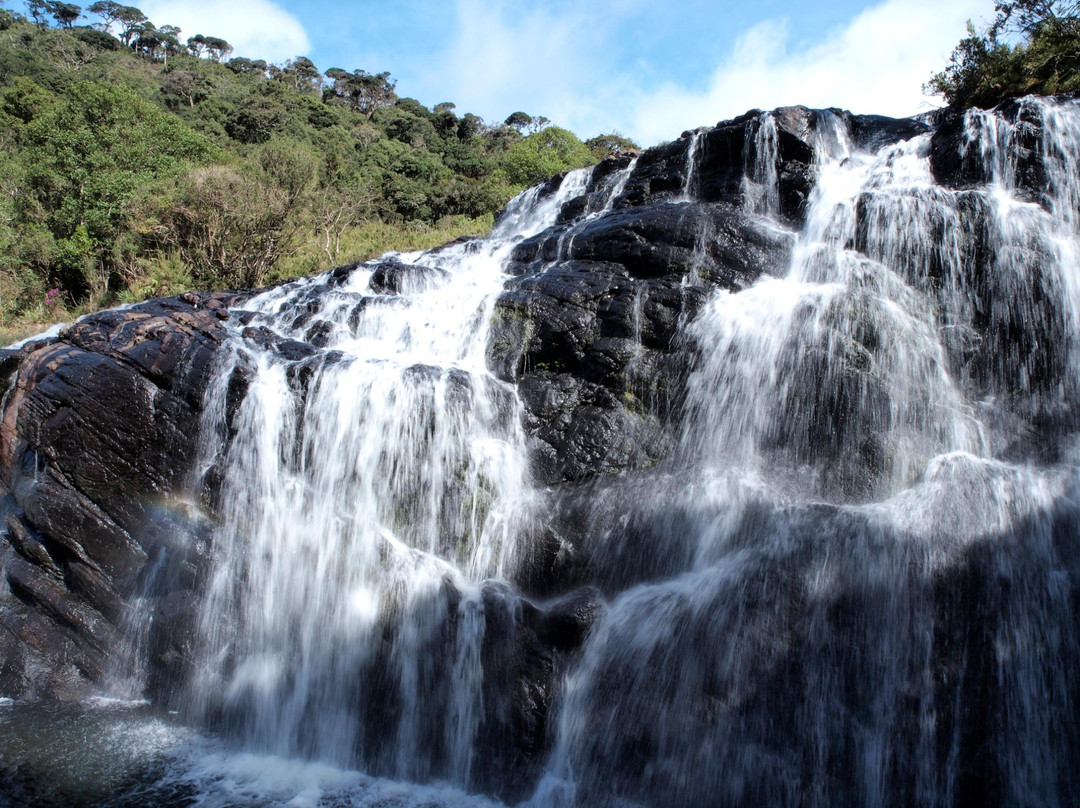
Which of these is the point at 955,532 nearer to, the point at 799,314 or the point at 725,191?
the point at 799,314

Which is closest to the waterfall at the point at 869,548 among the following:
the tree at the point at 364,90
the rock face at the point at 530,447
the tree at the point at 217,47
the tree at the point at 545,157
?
the rock face at the point at 530,447

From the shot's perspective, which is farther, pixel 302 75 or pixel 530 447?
pixel 302 75

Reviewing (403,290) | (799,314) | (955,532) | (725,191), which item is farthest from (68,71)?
(955,532)

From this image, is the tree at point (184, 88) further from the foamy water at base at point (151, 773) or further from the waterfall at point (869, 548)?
the waterfall at point (869, 548)

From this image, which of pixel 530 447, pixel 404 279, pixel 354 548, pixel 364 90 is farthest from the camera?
pixel 364 90

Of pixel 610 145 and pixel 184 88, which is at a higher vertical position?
pixel 184 88

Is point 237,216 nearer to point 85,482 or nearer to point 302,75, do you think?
point 85,482

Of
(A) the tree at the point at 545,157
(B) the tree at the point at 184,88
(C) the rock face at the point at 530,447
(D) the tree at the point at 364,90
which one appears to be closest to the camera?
(C) the rock face at the point at 530,447

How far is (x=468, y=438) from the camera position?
7691mm

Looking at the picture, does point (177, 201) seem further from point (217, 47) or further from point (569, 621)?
point (217, 47)

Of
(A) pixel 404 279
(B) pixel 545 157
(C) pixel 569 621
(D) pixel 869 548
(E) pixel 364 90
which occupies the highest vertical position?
(E) pixel 364 90

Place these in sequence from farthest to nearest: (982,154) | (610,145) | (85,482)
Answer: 1. (610,145)
2. (982,154)
3. (85,482)

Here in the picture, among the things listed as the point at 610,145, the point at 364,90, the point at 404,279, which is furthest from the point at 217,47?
the point at 404,279

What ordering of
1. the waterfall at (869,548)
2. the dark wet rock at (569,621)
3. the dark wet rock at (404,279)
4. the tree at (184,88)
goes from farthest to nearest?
the tree at (184,88)
the dark wet rock at (404,279)
the dark wet rock at (569,621)
the waterfall at (869,548)
